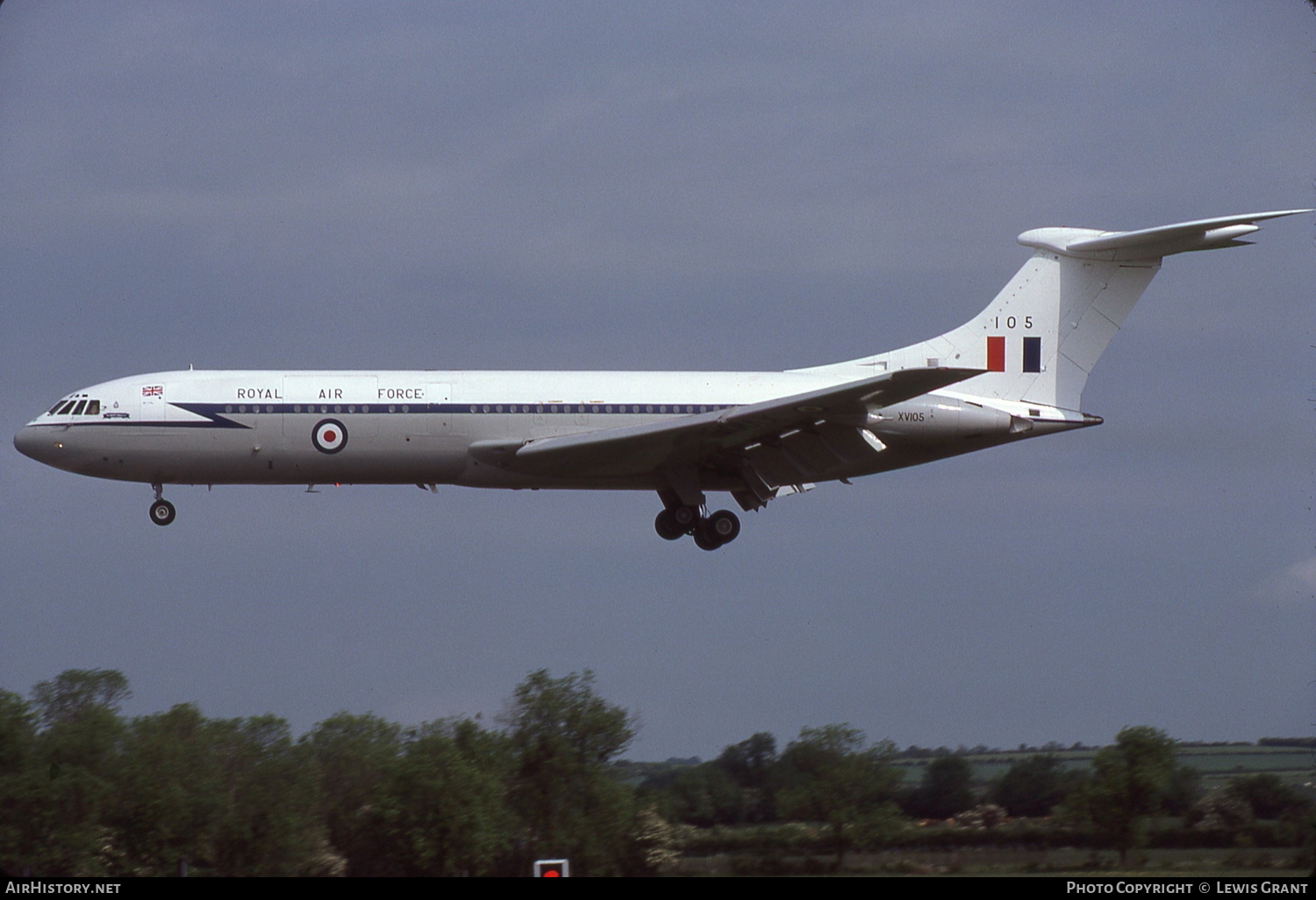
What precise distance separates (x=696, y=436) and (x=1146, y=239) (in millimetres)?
12455

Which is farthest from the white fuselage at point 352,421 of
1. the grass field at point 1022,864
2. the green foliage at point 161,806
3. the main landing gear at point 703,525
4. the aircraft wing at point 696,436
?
the grass field at point 1022,864

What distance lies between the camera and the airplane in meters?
33.6

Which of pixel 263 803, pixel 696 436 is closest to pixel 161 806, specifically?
pixel 263 803

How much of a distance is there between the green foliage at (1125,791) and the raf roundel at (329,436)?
1772 cm

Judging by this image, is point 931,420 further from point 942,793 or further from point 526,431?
point 526,431

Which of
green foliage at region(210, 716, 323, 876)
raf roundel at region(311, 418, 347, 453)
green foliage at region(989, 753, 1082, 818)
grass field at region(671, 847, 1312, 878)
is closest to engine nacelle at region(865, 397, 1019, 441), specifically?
A: green foliage at region(989, 753, 1082, 818)

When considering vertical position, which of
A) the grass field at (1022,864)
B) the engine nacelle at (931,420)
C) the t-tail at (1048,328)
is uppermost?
the t-tail at (1048,328)

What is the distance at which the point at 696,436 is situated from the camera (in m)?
33.0

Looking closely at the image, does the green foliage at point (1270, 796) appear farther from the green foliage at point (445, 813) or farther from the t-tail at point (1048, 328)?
the green foliage at point (445, 813)

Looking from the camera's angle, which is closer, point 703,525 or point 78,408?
point 78,408

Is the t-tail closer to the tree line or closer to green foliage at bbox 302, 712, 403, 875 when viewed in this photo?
the tree line

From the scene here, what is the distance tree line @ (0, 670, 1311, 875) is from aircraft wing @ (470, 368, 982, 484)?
Answer: 6.81 meters

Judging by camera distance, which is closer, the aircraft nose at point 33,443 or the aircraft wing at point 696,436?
the aircraft wing at point 696,436

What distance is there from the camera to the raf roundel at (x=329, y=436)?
33.6m
